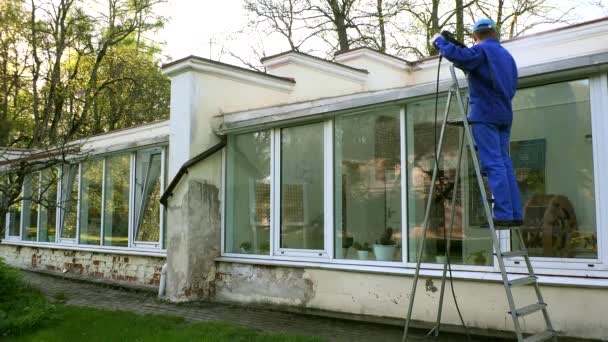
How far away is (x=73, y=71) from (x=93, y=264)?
1712 cm

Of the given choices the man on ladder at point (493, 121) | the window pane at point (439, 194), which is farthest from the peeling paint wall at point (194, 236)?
the man on ladder at point (493, 121)

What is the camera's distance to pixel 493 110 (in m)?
4.56

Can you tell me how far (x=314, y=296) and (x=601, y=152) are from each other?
3797mm

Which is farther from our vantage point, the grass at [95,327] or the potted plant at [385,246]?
the potted plant at [385,246]

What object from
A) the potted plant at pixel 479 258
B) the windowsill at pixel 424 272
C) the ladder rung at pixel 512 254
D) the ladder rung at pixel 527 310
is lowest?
the ladder rung at pixel 527 310

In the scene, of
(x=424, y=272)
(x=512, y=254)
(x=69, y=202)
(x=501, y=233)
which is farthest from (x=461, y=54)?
(x=69, y=202)

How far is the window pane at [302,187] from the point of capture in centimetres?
762

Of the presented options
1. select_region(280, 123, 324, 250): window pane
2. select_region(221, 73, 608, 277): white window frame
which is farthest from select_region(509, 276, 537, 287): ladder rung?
select_region(280, 123, 324, 250): window pane

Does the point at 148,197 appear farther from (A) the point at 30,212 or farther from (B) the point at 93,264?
(A) the point at 30,212

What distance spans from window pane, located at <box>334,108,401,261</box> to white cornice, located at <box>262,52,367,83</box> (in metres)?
3.59

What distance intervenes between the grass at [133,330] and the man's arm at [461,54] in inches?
118

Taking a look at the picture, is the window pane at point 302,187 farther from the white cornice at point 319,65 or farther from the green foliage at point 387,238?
the white cornice at point 319,65

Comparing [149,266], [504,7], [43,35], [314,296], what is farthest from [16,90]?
[314,296]

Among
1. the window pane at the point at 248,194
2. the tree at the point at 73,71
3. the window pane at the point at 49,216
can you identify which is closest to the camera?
the window pane at the point at 248,194
